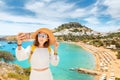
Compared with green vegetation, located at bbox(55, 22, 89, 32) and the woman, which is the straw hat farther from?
green vegetation, located at bbox(55, 22, 89, 32)

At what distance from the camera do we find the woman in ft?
10.0

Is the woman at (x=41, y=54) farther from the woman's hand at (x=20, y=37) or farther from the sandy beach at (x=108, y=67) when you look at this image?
the sandy beach at (x=108, y=67)

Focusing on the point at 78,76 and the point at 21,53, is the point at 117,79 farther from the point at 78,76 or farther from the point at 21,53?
the point at 21,53

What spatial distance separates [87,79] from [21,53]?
23518 millimetres

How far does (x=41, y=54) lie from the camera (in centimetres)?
309

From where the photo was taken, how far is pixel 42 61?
306 centimetres

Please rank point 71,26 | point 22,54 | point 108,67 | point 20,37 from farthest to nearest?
point 71,26
point 108,67
point 22,54
point 20,37

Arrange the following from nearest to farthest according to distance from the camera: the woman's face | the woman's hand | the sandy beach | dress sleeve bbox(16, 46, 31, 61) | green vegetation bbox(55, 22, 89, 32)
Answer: the woman's hand → dress sleeve bbox(16, 46, 31, 61) → the woman's face → the sandy beach → green vegetation bbox(55, 22, 89, 32)

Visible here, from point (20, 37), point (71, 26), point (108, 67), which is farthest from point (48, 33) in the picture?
point (71, 26)

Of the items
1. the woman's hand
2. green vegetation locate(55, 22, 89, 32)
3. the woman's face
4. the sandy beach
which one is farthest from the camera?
green vegetation locate(55, 22, 89, 32)

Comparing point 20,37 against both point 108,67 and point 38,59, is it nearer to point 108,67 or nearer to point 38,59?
point 38,59

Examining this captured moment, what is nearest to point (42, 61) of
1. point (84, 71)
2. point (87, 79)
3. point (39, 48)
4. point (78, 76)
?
point (39, 48)

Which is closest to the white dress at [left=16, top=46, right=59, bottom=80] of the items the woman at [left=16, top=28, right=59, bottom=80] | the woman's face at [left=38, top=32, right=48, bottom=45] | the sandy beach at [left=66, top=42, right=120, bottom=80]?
the woman at [left=16, top=28, right=59, bottom=80]

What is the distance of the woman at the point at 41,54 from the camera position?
3.05m
